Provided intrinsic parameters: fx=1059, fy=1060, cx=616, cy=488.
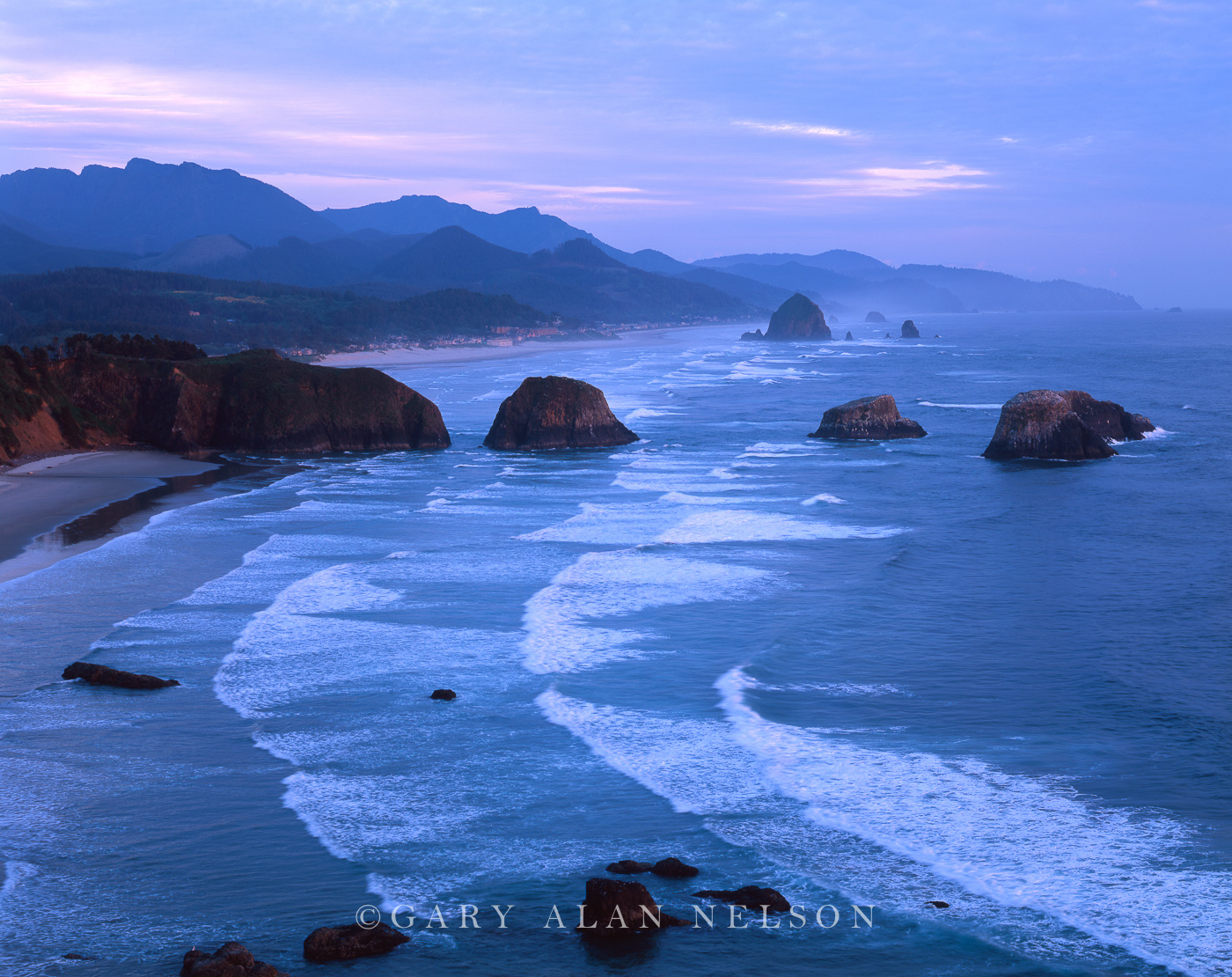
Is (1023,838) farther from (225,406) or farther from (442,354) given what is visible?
(442,354)

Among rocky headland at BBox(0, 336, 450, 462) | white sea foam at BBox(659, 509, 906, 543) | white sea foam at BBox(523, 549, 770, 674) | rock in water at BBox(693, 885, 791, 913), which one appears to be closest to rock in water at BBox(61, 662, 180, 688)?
white sea foam at BBox(523, 549, 770, 674)

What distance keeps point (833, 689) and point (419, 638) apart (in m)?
7.46

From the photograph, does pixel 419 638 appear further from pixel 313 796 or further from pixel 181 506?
pixel 181 506

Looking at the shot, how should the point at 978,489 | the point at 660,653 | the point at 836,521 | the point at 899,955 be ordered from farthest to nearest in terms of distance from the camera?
the point at 978,489 < the point at 836,521 < the point at 660,653 < the point at 899,955

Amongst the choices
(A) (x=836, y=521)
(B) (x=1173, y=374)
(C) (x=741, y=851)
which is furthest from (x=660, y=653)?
(B) (x=1173, y=374)

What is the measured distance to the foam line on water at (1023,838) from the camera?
964cm

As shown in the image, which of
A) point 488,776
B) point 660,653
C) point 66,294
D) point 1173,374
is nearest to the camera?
point 488,776

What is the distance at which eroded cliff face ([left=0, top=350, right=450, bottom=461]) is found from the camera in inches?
1860

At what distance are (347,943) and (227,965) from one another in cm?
106

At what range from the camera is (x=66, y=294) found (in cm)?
15712

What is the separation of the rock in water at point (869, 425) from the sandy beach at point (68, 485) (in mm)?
29914

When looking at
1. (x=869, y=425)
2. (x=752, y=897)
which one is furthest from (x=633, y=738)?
(x=869, y=425)

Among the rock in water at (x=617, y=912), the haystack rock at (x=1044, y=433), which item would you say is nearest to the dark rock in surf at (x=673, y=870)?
the rock in water at (x=617, y=912)

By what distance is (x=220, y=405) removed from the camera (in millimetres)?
49094
